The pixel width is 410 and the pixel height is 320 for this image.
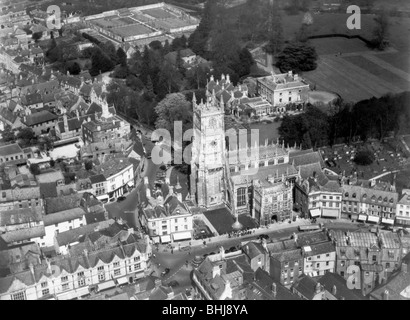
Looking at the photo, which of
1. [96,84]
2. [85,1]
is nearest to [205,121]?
[96,84]

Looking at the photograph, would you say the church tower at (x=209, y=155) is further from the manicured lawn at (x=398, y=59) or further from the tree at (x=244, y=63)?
the manicured lawn at (x=398, y=59)

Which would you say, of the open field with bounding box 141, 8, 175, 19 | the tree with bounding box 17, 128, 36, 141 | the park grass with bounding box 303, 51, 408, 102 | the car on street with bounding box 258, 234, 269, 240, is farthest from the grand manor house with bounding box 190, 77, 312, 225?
the open field with bounding box 141, 8, 175, 19

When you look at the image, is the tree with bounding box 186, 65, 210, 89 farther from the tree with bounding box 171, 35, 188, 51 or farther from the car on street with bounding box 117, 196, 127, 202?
the car on street with bounding box 117, 196, 127, 202

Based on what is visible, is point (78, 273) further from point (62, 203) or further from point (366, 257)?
point (366, 257)

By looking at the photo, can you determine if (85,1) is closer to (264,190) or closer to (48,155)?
(48,155)

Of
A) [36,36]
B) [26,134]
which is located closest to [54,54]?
[36,36]

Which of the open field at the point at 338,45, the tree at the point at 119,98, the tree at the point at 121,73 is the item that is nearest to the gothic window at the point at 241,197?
the tree at the point at 119,98

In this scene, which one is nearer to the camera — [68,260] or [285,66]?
[68,260]
